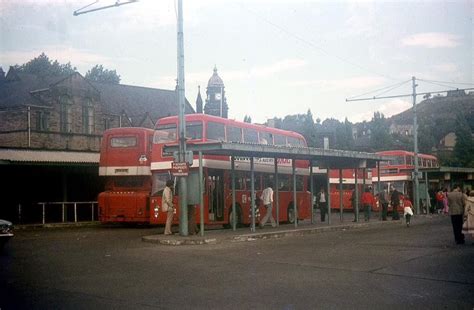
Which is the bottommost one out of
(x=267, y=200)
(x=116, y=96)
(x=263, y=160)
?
(x=267, y=200)

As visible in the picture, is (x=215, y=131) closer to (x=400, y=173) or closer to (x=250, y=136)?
(x=250, y=136)

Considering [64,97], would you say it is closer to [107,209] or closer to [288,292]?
[107,209]

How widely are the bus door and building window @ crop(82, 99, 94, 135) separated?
85.9ft

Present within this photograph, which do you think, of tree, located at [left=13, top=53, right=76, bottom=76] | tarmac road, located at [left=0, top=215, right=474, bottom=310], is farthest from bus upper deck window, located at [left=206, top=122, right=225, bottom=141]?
Result: tree, located at [left=13, top=53, right=76, bottom=76]

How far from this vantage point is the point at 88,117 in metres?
46.1

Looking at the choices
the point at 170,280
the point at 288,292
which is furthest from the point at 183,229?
the point at 288,292

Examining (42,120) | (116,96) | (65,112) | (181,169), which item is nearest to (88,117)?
(65,112)

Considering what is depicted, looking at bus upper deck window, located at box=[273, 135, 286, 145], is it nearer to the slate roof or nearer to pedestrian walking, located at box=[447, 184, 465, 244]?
pedestrian walking, located at box=[447, 184, 465, 244]

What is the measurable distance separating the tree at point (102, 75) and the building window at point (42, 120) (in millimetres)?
31491

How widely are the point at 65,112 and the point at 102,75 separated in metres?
31.9

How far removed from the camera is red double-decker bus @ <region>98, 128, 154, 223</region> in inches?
925

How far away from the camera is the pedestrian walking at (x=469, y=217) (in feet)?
52.1

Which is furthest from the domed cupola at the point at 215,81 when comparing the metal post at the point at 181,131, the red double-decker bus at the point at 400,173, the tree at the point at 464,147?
the metal post at the point at 181,131

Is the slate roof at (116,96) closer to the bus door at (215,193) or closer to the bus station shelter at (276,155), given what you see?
the bus door at (215,193)
